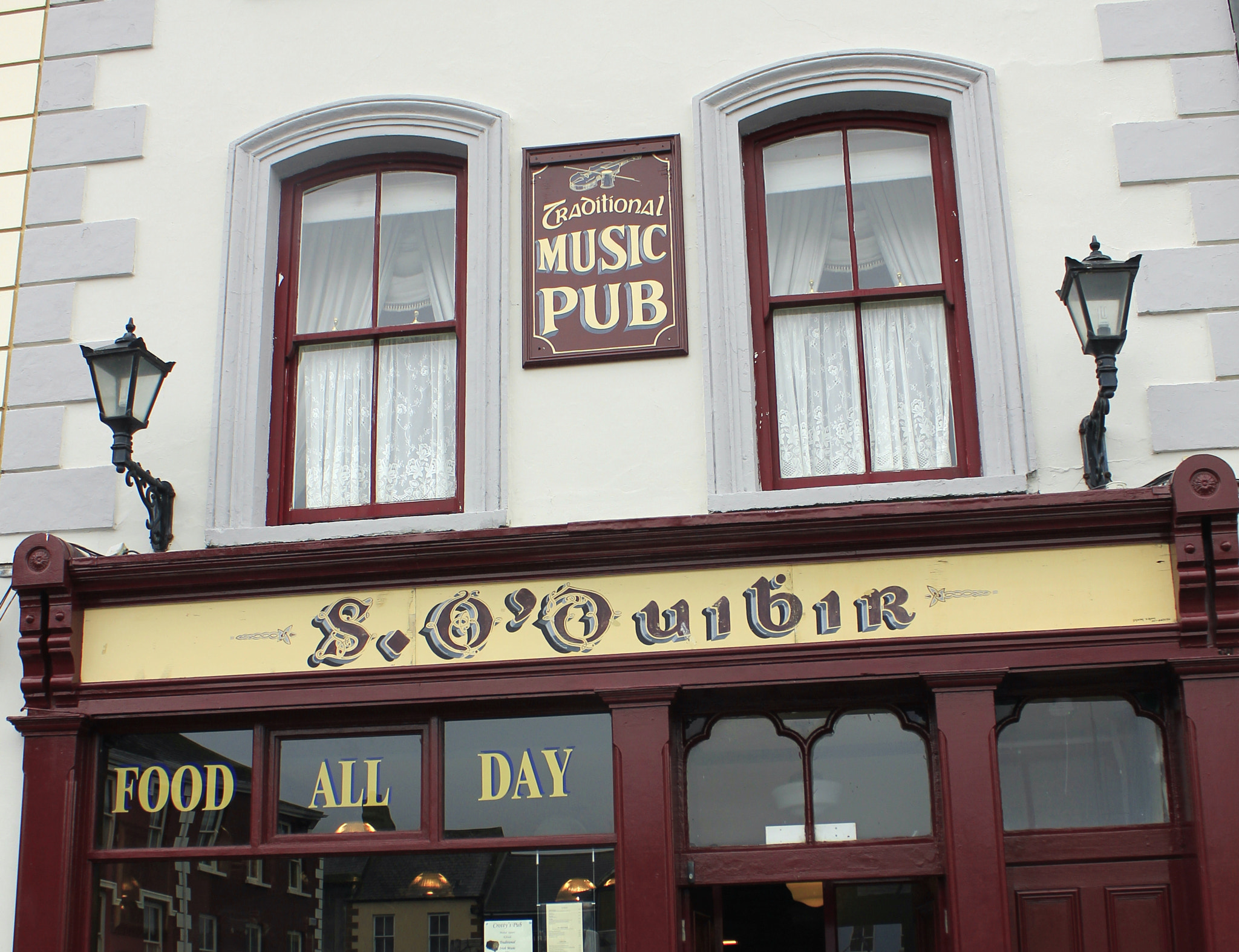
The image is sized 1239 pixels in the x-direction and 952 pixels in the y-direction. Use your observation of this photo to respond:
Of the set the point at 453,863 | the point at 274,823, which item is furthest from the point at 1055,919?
the point at 274,823

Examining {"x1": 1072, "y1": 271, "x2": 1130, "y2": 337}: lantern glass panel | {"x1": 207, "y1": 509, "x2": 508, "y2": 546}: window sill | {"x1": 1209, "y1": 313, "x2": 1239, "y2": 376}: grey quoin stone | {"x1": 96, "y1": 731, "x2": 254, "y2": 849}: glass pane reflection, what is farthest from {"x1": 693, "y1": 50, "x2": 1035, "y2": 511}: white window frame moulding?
{"x1": 96, "y1": 731, "x2": 254, "y2": 849}: glass pane reflection

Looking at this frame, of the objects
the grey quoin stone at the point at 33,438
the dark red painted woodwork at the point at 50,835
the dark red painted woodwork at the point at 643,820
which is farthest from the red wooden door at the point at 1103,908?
the grey quoin stone at the point at 33,438

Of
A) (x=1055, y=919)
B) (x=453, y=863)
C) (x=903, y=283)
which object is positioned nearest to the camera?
(x=1055, y=919)

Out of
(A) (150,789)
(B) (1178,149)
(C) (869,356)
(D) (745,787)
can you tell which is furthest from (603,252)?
(A) (150,789)

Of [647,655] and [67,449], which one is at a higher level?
[67,449]

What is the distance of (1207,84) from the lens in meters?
7.12

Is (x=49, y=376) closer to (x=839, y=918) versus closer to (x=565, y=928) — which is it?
(x=565, y=928)

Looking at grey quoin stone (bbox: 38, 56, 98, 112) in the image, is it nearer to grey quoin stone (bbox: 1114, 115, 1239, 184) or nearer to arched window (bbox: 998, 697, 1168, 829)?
grey quoin stone (bbox: 1114, 115, 1239, 184)

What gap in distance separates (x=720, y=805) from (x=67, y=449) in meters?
4.07

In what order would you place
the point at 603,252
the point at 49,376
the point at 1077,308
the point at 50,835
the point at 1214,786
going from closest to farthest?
A: the point at 1214,786 < the point at 1077,308 < the point at 50,835 < the point at 603,252 < the point at 49,376

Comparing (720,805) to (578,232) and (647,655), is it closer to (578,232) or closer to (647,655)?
(647,655)

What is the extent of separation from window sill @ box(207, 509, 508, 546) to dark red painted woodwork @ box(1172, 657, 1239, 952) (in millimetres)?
3407

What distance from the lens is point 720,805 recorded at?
6605 mm

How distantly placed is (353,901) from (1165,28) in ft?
20.4
